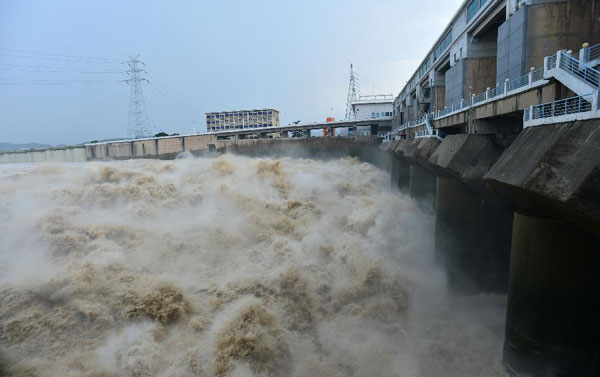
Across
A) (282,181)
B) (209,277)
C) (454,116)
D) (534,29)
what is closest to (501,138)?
(534,29)

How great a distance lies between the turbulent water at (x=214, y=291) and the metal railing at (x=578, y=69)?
241 inches

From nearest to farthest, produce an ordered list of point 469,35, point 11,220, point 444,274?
point 444,274
point 11,220
point 469,35

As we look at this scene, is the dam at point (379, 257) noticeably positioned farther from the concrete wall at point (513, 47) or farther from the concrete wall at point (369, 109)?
the concrete wall at point (369, 109)

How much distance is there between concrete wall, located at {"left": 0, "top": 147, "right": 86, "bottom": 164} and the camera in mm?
36719

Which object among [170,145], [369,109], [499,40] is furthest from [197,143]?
[499,40]

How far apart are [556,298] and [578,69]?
432cm

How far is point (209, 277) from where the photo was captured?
1212cm

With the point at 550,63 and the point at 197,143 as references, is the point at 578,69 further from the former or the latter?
the point at 197,143

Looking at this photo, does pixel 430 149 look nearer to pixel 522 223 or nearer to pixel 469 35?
pixel 469 35

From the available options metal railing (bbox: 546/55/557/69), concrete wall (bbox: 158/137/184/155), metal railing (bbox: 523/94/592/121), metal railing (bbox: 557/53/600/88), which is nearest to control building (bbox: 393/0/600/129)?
metal railing (bbox: 546/55/557/69)

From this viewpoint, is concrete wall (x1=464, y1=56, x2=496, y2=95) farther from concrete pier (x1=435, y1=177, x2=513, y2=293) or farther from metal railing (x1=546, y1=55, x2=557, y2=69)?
metal railing (x1=546, y1=55, x2=557, y2=69)

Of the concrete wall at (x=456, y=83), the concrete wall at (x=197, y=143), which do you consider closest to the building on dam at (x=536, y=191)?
the concrete wall at (x=456, y=83)

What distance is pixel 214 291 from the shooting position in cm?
1100

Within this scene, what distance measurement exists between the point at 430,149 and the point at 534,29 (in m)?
6.55
